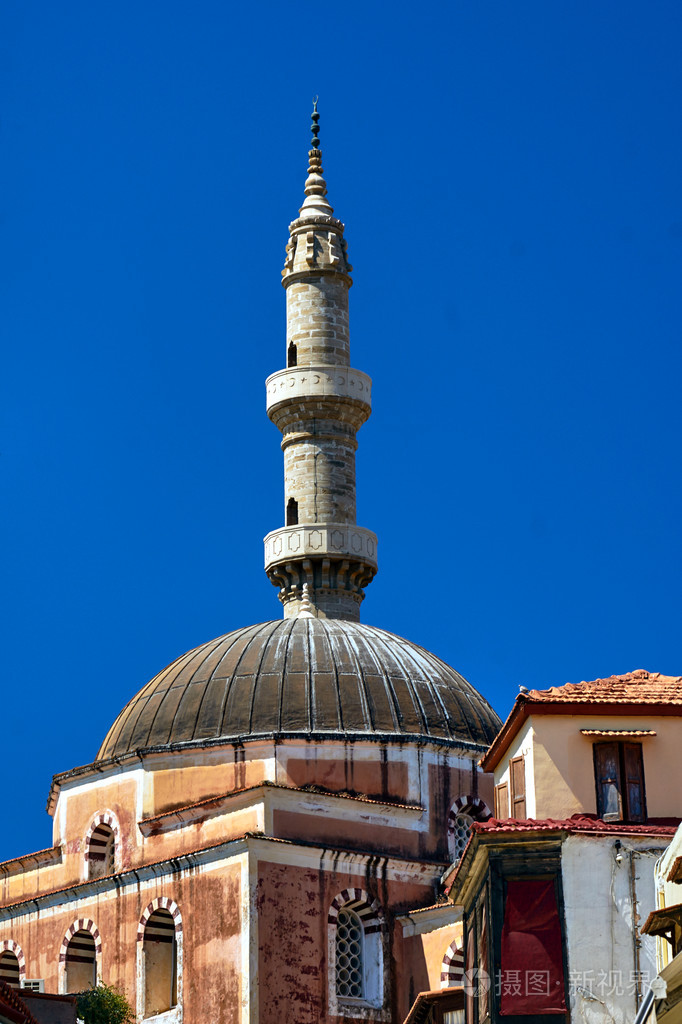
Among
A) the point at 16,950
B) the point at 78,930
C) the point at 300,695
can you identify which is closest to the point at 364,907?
the point at 300,695

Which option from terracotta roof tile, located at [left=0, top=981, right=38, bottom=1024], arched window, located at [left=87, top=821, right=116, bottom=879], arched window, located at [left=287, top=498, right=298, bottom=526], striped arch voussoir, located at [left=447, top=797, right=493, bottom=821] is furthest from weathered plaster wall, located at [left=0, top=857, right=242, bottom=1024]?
arched window, located at [left=287, top=498, right=298, bottom=526]

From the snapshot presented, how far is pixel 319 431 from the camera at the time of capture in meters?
45.2

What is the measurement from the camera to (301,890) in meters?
32.2

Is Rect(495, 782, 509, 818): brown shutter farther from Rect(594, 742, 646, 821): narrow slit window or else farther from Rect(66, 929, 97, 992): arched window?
Rect(66, 929, 97, 992): arched window

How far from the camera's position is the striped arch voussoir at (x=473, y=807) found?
116 ft

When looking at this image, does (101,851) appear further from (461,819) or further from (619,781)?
(619,781)

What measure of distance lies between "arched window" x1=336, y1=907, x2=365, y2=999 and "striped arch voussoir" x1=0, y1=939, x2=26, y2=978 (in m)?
6.29

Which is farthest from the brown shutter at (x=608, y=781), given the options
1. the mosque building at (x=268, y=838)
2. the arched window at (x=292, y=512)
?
the arched window at (x=292, y=512)

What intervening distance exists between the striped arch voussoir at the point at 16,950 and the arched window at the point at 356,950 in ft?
20.8

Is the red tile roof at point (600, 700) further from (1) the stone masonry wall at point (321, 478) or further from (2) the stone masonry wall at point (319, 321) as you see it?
(2) the stone masonry wall at point (319, 321)

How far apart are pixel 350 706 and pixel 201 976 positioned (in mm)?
6058

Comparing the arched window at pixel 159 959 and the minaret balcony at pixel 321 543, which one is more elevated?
the minaret balcony at pixel 321 543

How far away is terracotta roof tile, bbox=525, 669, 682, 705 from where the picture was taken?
24.7m

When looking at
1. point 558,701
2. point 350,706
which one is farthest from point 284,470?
point 558,701
